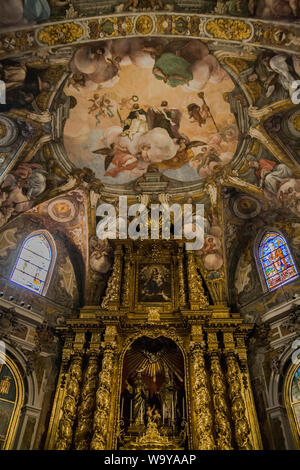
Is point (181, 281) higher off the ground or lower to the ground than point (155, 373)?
higher

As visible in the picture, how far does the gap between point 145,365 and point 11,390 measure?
190 inches

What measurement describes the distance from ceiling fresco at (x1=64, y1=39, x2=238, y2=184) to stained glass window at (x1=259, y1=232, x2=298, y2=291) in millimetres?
3979

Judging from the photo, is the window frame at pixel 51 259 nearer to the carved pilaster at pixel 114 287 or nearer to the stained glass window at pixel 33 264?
the stained glass window at pixel 33 264

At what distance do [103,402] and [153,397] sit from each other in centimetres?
205

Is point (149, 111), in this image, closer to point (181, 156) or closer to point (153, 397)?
point (181, 156)

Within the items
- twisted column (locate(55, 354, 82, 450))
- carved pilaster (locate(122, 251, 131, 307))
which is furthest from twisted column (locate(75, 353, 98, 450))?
carved pilaster (locate(122, 251, 131, 307))

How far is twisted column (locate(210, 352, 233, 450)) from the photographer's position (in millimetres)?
10727

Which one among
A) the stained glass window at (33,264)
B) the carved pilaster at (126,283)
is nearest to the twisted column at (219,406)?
the carved pilaster at (126,283)

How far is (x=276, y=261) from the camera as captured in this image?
559 inches

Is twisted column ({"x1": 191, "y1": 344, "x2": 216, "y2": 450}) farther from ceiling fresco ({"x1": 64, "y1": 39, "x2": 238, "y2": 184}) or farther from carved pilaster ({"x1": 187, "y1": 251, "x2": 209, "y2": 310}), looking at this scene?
ceiling fresco ({"x1": 64, "y1": 39, "x2": 238, "y2": 184})

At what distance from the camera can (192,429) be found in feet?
36.6

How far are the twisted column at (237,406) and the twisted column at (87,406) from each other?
468cm

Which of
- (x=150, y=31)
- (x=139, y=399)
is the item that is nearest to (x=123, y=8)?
(x=150, y=31)

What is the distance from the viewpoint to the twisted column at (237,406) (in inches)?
419
